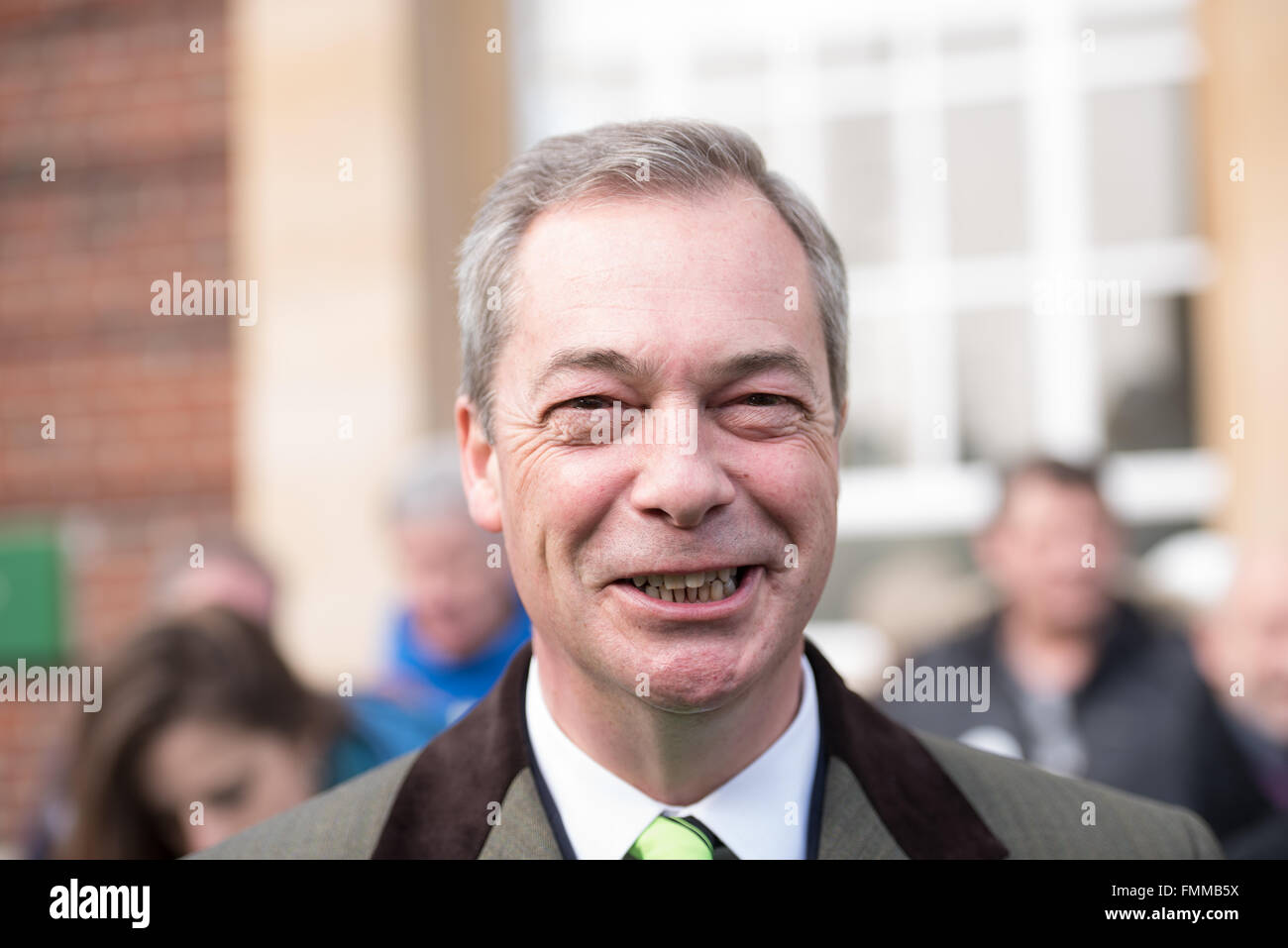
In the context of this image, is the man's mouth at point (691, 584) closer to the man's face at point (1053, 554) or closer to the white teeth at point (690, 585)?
the white teeth at point (690, 585)

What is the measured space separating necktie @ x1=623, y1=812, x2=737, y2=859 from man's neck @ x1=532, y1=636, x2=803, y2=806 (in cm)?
3

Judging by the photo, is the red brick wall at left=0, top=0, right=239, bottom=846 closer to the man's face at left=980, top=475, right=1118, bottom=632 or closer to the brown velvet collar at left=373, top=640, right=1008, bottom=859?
the man's face at left=980, top=475, right=1118, bottom=632

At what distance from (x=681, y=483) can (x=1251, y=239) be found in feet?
12.6

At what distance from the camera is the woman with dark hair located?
2.48 metres

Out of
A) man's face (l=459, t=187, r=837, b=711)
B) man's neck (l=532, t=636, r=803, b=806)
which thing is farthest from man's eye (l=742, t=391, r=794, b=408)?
man's neck (l=532, t=636, r=803, b=806)

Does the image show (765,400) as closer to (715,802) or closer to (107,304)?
(715,802)

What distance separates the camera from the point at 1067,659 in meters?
2.97

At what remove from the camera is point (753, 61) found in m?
5.02

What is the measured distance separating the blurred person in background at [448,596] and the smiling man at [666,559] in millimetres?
1386

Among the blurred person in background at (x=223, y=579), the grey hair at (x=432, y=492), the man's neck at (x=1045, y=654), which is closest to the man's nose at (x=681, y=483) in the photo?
the man's neck at (x=1045, y=654)

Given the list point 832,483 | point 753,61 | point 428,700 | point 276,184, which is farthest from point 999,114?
point 832,483

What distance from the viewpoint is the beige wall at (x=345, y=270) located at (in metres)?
4.52
